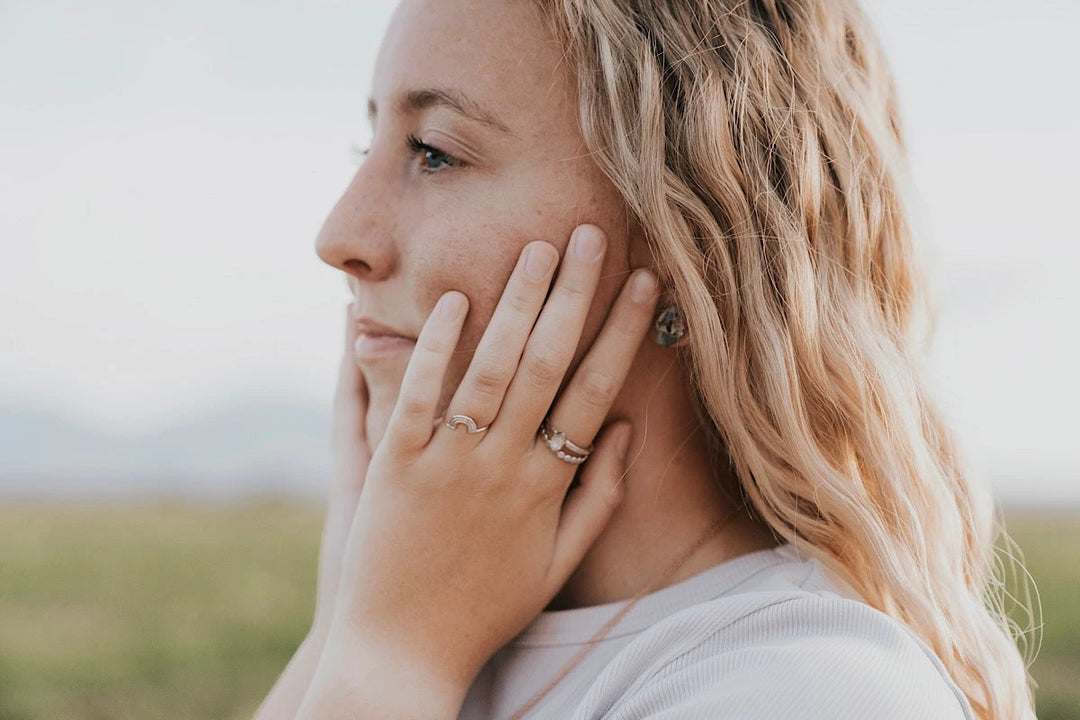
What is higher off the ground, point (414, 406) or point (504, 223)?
point (504, 223)

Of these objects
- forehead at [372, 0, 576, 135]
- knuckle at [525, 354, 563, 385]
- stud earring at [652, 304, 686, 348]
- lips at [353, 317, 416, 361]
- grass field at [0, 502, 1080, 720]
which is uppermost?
forehead at [372, 0, 576, 135]

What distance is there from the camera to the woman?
1874mm

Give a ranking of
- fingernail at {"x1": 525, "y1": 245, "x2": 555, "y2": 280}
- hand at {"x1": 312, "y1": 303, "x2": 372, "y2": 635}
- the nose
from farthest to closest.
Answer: hand at {"x1": 312, "y1": 303, "x2": 372, "y2": 635}
the nose
fingernail at {"x1": 525, "y1": 245, "x2": 555, "y2": 280}

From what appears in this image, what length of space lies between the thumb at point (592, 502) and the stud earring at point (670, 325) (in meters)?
0.20

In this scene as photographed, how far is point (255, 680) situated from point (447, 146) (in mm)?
6950

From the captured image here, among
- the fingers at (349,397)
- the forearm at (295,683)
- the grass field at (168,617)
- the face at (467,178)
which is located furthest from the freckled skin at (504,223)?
the grass field at (168,617)

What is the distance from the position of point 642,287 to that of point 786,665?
2.63 feet

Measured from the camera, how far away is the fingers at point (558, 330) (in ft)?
6.31

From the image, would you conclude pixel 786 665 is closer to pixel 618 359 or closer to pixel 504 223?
pixel 618 359

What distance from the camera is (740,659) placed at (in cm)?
152

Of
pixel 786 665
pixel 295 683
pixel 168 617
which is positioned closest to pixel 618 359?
pixel 786 665

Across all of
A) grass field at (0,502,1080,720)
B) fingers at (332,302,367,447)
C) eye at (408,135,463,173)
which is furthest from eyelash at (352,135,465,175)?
Result: grass field at (0,502,1080,720)

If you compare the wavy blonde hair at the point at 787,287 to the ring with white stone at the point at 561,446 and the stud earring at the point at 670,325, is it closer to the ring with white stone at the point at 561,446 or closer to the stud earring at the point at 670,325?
the stud earring at the point at 670,325

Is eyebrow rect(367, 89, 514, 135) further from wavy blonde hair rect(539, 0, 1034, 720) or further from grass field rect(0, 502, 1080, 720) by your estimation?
grass field rect(0, 502, 1080, 720)
